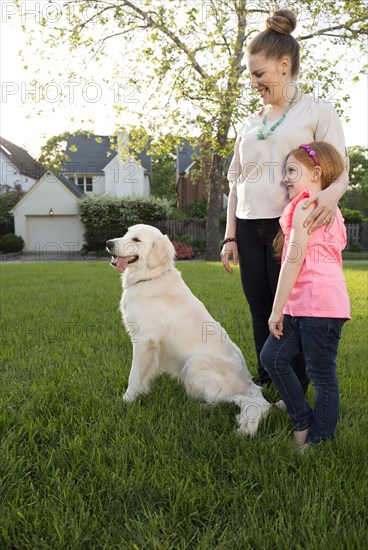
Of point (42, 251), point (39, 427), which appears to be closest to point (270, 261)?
point (39, 427)

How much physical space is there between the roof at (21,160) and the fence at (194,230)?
2058 centimetres

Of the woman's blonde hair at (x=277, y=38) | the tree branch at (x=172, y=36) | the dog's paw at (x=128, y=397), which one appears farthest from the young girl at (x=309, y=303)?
the tree branch at (x=172, y=36)

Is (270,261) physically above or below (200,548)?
above

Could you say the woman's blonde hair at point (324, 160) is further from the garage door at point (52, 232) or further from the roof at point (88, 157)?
the roof at point (88, 157)

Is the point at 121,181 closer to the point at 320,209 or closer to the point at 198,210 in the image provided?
the point at 198,210

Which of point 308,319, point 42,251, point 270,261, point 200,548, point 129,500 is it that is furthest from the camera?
point 42,251

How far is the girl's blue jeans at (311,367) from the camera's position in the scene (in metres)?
2.36

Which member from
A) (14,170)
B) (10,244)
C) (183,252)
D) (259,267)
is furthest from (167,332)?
(14,170)

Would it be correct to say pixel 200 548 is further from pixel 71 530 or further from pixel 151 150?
pixel 151 150

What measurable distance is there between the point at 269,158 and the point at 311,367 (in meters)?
1.52

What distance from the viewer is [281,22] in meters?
2.76

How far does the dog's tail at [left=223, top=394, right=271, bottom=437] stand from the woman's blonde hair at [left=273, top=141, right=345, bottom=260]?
54.8 inches

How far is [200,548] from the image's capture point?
174 cm

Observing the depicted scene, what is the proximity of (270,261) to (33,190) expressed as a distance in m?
31.0
